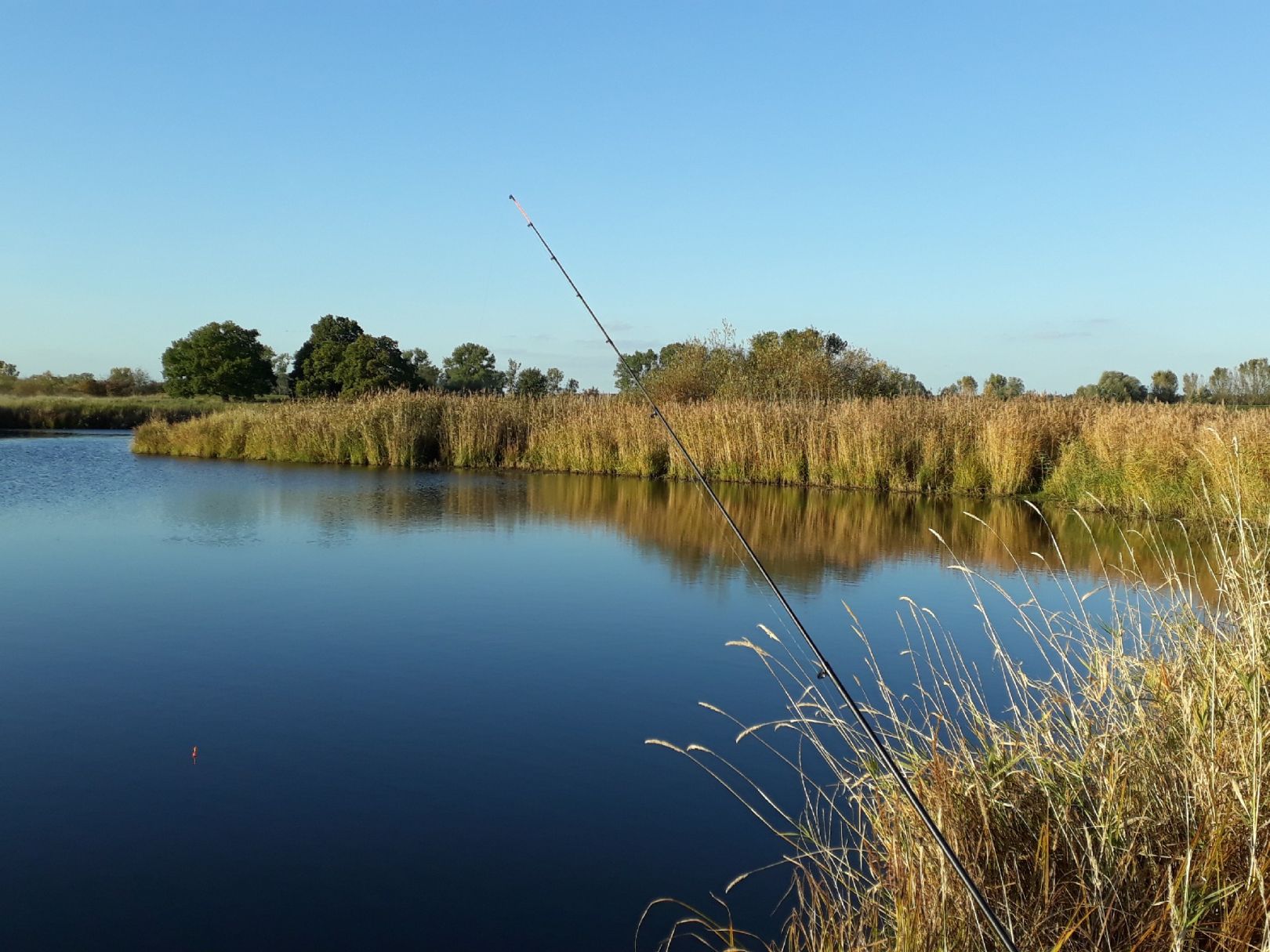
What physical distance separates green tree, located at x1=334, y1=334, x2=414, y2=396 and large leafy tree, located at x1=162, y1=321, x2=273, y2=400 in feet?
20.1

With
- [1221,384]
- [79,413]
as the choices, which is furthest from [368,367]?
[1221,384]

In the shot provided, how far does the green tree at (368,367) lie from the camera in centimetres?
4803

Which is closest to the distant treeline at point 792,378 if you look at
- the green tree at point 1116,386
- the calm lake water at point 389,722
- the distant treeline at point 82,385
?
the green tree at point 1116,386

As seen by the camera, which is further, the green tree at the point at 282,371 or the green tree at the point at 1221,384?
the green tree at the point at 282,371

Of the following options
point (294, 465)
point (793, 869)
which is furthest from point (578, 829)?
point (294, 465)

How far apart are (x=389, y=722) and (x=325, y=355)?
50386 mm

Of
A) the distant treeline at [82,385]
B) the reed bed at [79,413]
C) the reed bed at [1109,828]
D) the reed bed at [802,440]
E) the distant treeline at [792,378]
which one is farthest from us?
the distant treeline at [82,385]

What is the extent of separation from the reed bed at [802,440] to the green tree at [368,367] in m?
25.4

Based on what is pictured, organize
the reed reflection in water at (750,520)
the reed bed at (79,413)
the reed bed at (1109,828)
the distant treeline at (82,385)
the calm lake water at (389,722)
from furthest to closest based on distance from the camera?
the distant treeline at (82,385) → the reed bed at (79,413) → the reed reflection in water at (750,520) → the calm lake water at (389,722) → the reed bed at (1109,828)

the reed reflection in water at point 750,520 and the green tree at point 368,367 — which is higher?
the green tree at point 368,367

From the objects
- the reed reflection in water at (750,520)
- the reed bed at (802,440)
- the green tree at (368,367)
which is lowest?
the reed reflection in water at (750,520)

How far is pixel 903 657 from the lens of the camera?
554 centimetres

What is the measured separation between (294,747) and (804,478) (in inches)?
512

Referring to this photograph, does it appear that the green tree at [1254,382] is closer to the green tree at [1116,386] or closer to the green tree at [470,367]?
the green tree at [1116,386]
